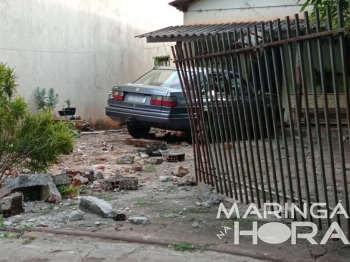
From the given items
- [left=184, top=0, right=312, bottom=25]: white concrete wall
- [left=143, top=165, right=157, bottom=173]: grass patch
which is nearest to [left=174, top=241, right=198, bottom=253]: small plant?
[left=143, top=165, right=157, bottom=173]: grass patch

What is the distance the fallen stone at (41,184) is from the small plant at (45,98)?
266 inches

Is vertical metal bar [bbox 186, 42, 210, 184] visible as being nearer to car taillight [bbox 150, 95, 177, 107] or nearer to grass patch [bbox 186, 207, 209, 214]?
grass patch [bbox 186, 207, 209, 214]

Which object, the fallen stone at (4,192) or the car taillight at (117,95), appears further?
the car taillight at (117,95)

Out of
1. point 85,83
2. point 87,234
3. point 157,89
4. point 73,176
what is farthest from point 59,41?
point 87,234

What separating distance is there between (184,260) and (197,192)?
7.67ft

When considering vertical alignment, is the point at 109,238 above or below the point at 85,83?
below

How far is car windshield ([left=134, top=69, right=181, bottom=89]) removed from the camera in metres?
10.8

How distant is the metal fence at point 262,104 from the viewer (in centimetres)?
379

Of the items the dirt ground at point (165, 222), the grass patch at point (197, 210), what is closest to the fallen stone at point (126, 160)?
the dirt ground at point (165, 222)

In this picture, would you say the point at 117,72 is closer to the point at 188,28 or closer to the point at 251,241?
the point at 188,28

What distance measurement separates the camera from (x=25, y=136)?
238 inches

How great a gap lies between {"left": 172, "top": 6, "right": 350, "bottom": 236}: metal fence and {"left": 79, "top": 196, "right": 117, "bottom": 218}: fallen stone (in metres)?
1.18

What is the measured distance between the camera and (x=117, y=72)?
16.1m

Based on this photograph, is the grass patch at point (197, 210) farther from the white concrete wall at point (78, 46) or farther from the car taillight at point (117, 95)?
the white concrete wall at point (78, 46)
